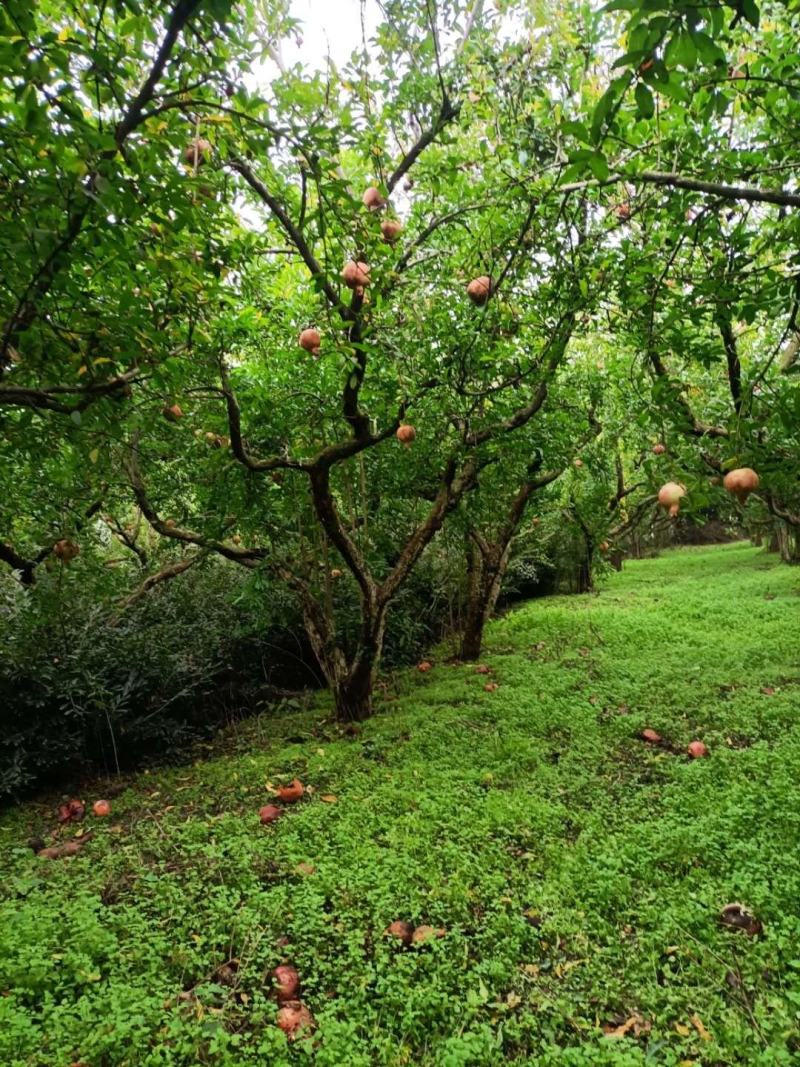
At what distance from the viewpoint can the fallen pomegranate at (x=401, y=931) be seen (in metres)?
2.66

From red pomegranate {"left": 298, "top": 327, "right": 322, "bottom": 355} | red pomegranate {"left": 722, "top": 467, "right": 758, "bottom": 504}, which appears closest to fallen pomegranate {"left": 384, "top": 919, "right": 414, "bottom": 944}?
red pomegranate {"left": 722, "top": 467, "right": 758, "bottom": 504}

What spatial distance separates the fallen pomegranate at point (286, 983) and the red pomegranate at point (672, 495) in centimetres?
230

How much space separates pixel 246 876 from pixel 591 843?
1826 mm

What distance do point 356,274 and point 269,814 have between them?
316 cm

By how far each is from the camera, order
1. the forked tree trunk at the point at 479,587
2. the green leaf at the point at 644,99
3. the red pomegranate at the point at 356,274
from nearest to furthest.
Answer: the green leaf at the point at 644,99 < the red pomegranate at the point at 356,274 < the forked tree trunk at the point at 479,587

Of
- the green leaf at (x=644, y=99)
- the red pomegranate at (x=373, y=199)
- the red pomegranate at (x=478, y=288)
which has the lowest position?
the green leaf at (x=644, y=99)

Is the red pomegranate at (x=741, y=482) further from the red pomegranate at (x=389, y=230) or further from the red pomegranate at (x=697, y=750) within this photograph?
the red pomegranate at (x=697, y=750)

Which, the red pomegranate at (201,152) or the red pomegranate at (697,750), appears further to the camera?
the red pomegranate at (697,750)

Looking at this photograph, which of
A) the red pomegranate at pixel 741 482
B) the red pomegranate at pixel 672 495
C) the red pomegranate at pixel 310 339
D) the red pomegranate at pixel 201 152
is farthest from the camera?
the red pomegranate at pixel 310 339

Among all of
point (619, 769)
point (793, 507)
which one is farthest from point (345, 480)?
point (793, 507)

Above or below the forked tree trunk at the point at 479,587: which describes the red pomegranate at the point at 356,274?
above

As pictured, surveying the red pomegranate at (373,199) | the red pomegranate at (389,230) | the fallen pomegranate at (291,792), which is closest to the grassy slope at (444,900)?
the fallen pomegranate at (291,792)

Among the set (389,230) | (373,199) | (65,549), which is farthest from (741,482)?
(65,549)

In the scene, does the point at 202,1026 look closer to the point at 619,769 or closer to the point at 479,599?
the point at 619,769
